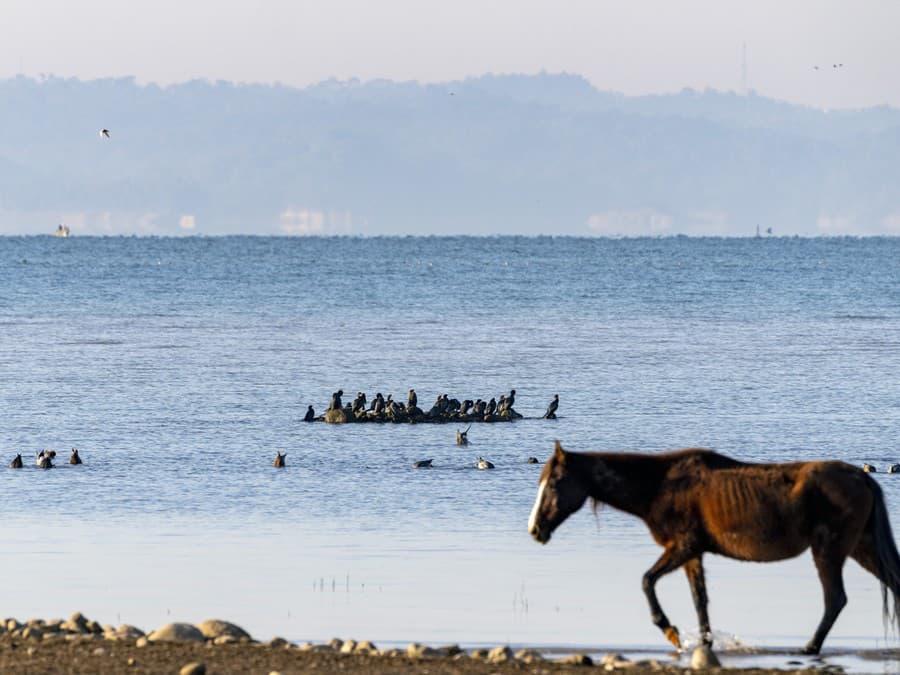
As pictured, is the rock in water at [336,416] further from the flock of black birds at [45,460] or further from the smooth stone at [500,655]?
the smooth stone at [500,655]

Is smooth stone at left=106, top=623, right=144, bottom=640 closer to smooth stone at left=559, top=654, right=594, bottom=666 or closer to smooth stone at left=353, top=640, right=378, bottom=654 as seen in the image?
smooth stone at left=353, top=640, right=378, bottom=654

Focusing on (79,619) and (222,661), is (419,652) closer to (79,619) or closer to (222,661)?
(222,661)

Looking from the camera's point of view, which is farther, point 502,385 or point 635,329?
point 635,329

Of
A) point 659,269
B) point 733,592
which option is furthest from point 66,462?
point 659,269

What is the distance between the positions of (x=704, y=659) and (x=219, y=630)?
13.9ft

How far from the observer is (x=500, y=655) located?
44.9 feet

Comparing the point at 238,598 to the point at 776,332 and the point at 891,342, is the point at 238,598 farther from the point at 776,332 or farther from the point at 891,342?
the point at 776,332

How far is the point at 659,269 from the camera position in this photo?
5797 inches

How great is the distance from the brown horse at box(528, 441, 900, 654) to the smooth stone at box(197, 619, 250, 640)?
9.03 feet

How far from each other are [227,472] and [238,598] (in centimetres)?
1040

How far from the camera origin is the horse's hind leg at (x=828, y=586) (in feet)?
47.4

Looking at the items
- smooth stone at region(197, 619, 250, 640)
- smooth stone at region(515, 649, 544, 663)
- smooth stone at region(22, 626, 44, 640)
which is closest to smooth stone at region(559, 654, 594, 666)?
smooth stone at region(515, 649, 544, 663)

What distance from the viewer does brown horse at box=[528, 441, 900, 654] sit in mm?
14367

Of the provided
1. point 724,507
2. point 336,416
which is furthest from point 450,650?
point 336,416
